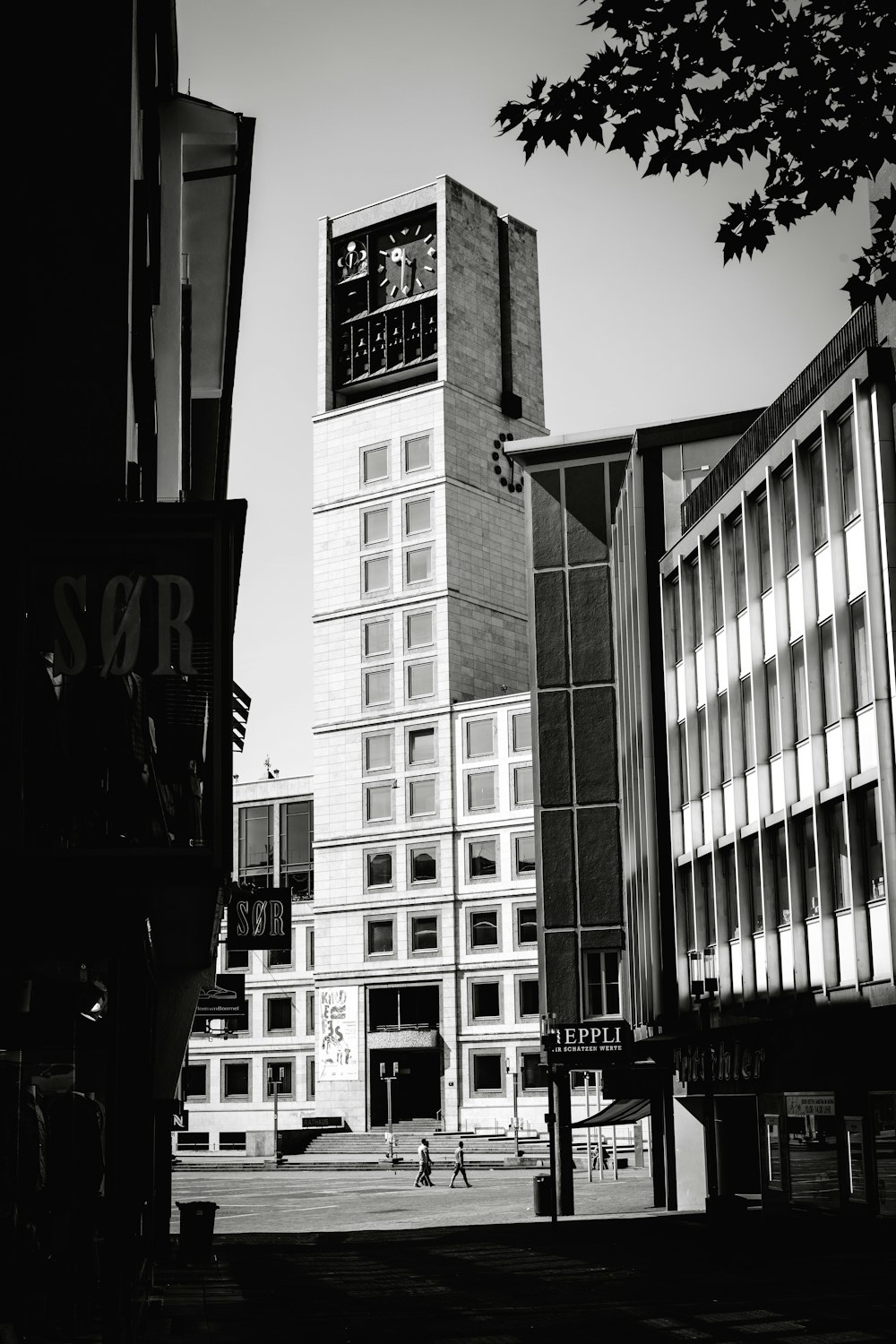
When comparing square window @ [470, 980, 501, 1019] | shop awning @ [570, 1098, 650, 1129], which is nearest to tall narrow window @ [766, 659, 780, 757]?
shop awning @ [570, 1098, 650, 1129]

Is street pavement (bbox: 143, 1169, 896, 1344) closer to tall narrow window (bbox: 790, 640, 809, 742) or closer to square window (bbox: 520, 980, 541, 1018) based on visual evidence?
tall narrow window (bbox: 790, 640, 809, 742)

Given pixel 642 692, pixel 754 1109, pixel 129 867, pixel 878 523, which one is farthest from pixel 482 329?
pixel 129 867

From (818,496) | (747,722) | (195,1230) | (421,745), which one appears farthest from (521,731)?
(195,1230)

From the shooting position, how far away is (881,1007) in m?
26.4

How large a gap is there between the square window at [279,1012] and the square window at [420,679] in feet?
63.8

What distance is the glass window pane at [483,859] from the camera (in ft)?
274

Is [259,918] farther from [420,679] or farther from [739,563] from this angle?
[420,679]

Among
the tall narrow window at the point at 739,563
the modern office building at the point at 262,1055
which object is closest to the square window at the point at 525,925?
the modern office building at the point at 262,1055

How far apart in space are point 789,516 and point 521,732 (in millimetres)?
52505

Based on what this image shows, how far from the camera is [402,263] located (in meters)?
96.2

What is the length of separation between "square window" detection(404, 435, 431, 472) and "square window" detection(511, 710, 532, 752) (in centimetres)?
1580

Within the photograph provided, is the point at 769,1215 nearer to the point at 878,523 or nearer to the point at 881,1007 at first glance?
the point at 881,1007

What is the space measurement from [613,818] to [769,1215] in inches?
833

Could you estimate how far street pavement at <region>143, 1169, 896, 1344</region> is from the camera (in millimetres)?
18062
